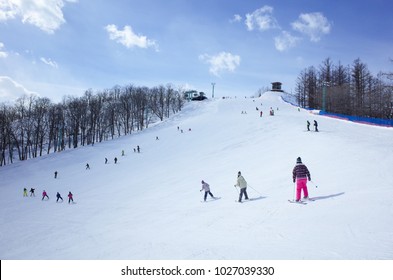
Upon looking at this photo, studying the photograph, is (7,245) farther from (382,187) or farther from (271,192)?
(382,187)

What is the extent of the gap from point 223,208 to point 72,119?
6237cm

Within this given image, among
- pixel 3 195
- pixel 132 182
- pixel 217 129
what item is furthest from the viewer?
pixel 217 129

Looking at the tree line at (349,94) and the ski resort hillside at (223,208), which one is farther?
A: the tree line at (349,94)

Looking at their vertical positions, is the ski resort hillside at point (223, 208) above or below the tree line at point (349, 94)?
below

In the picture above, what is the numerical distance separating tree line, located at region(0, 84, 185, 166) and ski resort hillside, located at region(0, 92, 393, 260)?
31966 millimetres

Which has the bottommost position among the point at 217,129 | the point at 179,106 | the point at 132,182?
the point at 132,182

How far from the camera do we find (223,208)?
11.8 meters

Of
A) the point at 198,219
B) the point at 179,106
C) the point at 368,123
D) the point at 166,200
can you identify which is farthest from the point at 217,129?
the point at 179,106

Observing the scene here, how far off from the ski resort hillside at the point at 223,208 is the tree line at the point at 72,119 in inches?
1259

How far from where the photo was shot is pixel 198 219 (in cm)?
1069

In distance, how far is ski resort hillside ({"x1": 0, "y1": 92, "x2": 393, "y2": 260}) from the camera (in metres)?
7.16

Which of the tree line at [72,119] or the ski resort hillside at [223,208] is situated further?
the tree line at [72,119]

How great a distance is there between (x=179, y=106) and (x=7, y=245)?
7780cm

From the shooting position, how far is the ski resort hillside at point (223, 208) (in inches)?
282
